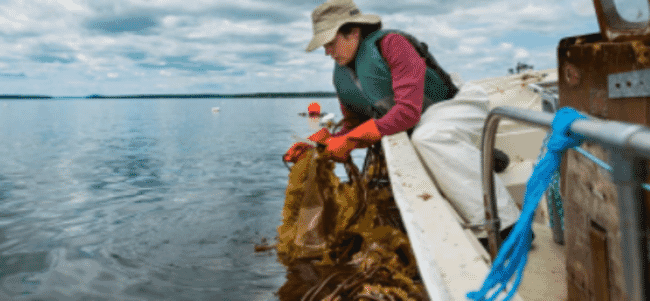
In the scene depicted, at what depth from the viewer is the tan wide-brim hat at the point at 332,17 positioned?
3447mm

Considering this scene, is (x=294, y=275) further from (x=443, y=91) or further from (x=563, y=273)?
(x=563, y=273)

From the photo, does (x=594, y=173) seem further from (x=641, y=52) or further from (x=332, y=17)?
(x=332, y=17)

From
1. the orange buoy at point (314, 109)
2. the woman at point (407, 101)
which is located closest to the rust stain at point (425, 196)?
the woman at point (407, 101)

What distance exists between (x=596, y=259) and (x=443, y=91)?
2611mm

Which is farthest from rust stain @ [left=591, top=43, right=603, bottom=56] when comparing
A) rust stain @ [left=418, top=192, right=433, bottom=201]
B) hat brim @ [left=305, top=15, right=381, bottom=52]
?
hat brim @ [left=305, top=15, right=381, bottom=52]

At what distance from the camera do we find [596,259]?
1058 mm

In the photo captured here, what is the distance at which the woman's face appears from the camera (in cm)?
356

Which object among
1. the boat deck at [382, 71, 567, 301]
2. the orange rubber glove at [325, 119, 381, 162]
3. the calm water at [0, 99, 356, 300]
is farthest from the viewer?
the calm water at [0, 99, 356, 300]

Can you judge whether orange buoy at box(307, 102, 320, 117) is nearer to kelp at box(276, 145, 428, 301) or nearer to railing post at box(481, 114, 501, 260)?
kelp at box(276, 145, 428, 301)

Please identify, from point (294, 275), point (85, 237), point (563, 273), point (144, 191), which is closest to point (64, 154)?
point (144, 191)

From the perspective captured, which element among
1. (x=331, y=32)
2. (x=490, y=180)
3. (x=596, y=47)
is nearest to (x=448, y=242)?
(x=490, y=180)

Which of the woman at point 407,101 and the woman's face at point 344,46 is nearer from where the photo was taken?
the woman at point 407,101

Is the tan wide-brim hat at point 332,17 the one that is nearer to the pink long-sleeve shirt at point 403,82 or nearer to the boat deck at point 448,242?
the pink long-sleeve shirt at point 403,82

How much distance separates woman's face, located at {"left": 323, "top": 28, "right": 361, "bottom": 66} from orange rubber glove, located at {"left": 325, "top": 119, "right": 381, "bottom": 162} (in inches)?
23.0
